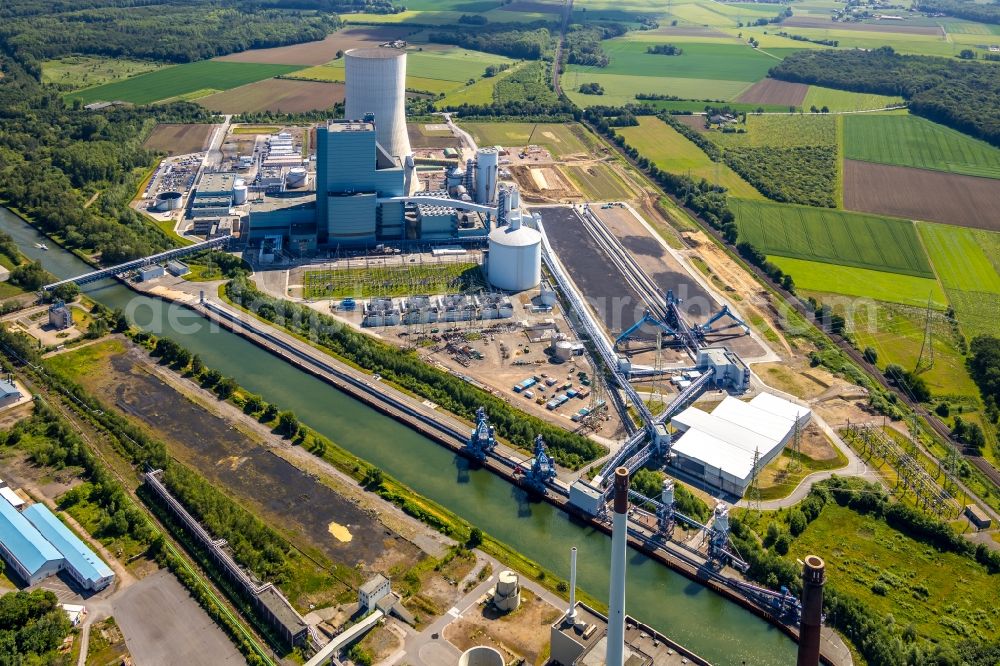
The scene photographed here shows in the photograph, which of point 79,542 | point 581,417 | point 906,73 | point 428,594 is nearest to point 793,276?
point 581,417

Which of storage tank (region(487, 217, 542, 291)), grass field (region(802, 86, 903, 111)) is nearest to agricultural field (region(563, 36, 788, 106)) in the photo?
grass field (region(802, 86, 903, 111))

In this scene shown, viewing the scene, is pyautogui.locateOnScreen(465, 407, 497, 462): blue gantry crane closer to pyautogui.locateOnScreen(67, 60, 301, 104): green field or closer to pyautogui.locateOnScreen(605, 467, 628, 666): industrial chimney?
pyautogui.locateOnScreen(605, 467, 628, 666): industrial chimney

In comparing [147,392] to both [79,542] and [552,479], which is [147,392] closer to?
[79,542]

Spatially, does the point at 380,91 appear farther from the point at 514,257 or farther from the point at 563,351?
the point at 563,351

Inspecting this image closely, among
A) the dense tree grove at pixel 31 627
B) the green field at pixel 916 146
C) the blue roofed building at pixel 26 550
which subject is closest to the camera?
A: the dense tree grove at pixel 31 627

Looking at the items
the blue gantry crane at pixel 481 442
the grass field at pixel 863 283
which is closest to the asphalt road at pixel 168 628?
the blue gantry crane at pixel 481 442

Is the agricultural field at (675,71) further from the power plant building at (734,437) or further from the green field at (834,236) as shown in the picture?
the power plant building at (734,437)
